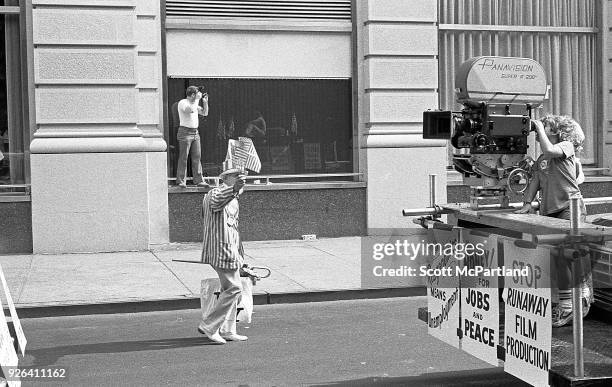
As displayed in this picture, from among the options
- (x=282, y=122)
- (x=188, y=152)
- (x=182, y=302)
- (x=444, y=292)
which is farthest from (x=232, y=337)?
(x=282, y=122)

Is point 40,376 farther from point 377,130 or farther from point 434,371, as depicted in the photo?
point 377,130

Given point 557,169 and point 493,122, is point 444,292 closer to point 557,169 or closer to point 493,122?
point 493,122

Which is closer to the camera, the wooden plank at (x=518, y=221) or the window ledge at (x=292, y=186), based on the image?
the wooden plank at (x=518, y=221)

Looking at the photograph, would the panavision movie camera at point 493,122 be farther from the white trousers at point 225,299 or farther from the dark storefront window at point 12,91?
the dark storefront window at point 12,91

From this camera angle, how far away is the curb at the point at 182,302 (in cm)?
1021

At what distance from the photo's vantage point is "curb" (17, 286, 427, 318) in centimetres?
1021

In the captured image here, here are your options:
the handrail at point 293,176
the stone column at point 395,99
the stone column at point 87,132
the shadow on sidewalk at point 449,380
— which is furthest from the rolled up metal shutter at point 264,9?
the shadow on sidewalk at point 449,380

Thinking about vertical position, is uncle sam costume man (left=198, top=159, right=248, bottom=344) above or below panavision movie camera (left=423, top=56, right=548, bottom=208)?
below

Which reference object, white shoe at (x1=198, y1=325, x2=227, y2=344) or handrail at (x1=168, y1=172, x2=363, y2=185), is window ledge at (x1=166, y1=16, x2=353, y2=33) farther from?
white shoe at (x1=198, y1=325, x2=227, y2=344)

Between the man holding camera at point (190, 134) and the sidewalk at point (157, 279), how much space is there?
118 cm

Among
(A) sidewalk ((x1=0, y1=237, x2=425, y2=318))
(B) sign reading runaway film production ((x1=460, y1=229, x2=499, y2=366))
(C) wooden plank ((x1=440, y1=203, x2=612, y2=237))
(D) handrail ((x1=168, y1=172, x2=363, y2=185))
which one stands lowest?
(A) sidewalk ((x1=0, y1=237, x2=425, y2=318))

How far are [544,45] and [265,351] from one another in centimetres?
1120

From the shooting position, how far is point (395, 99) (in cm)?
1575

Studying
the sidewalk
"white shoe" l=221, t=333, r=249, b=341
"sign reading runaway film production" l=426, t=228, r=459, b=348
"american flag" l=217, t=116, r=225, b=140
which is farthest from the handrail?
"sign reading runaway film production" l=426, t=228, r=459, b=348
